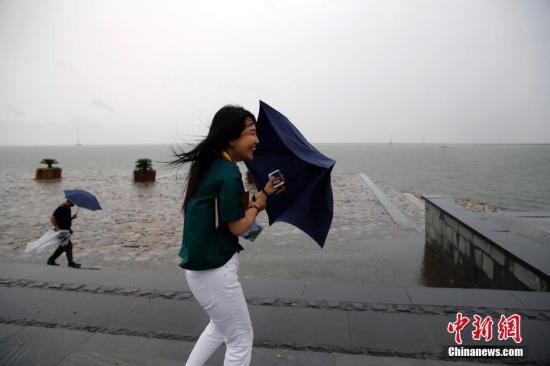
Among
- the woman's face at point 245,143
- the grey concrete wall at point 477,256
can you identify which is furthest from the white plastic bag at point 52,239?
the grey concrete wall at point 477,256

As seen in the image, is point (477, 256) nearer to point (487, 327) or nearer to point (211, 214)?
point (487, 327)

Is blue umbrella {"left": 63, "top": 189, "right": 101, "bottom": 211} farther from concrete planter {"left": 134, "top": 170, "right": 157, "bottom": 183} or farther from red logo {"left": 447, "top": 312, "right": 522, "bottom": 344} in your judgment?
concrete planter {"left": 134, "top": 170, "right": 157, "bottom": 183}

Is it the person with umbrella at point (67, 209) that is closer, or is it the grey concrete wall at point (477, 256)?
the grey concrete wall at point (477, 256)

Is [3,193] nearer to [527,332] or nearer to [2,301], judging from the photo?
[2,301]

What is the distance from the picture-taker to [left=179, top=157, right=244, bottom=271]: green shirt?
2.02 meters

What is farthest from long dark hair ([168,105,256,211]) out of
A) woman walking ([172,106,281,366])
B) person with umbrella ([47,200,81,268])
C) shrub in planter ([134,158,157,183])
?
shrub in planter ([134,158,157,183])

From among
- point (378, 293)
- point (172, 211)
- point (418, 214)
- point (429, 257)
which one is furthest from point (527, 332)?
point (172, 211)

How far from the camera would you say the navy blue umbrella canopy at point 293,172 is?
2545 millimetres

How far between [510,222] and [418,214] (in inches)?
213

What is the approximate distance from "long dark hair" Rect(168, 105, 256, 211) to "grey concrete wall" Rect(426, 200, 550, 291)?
4103 mm

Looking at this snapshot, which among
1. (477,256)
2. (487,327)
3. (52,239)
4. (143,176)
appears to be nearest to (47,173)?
(143,176)

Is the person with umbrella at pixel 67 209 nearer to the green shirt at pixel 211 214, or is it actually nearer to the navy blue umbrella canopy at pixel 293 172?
the navy blue umbrella canopy at pixel 293 172

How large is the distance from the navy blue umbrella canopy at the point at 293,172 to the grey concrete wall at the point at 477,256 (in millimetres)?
3294

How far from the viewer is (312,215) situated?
2.64 meters
